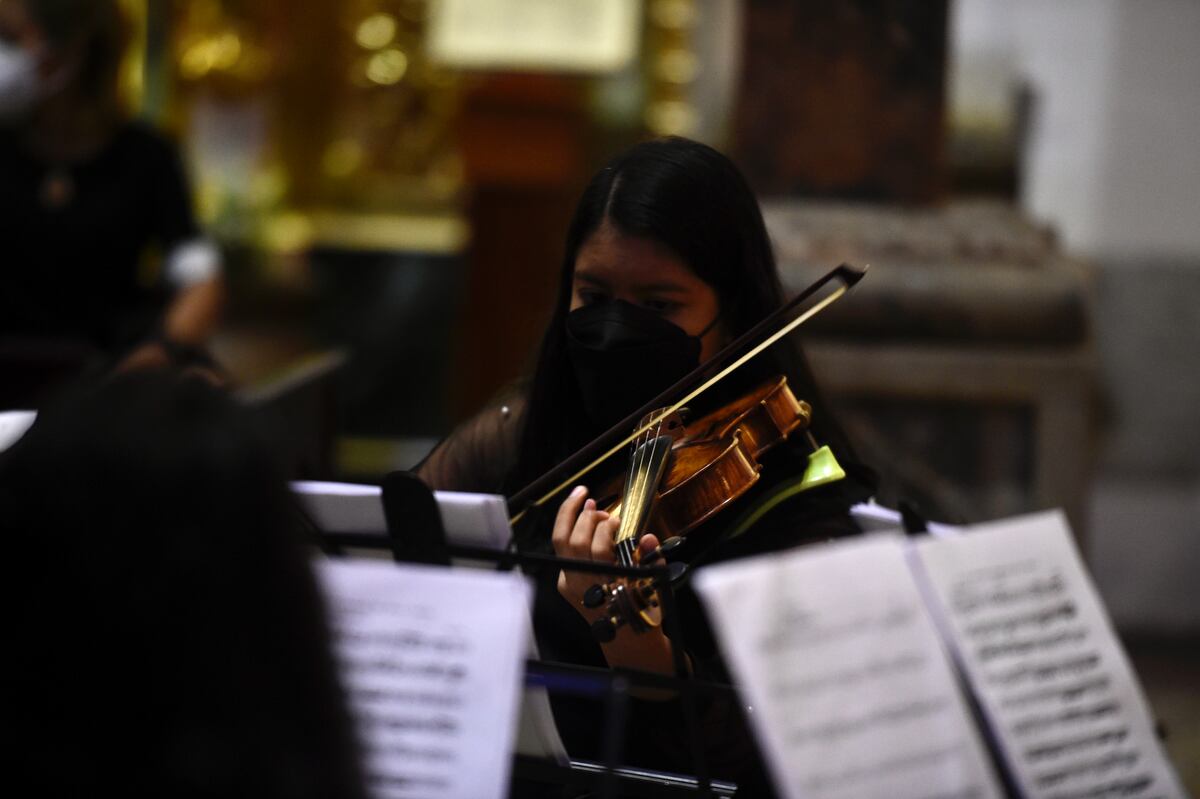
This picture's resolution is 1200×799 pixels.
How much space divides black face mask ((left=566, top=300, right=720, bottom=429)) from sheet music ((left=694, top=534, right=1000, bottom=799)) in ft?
2.12

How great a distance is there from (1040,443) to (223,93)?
4.14m

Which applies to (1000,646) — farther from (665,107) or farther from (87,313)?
(665,107)

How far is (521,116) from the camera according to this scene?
17.9 feet

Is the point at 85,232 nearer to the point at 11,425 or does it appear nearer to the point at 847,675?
the point at 11,425

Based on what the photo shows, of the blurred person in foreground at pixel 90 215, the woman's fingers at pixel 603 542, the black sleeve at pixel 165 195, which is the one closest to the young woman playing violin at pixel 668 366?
the woman's fingers at pixel 603 542

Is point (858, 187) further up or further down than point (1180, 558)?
further up

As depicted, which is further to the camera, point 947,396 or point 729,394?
point 947,396

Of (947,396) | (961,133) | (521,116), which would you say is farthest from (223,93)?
(947,396)

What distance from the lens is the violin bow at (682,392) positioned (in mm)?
1690

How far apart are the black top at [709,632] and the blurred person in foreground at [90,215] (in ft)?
6.00

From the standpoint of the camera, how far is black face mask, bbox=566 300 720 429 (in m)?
1.74

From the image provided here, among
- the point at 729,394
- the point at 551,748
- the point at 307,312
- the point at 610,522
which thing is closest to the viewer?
the point at 551,748

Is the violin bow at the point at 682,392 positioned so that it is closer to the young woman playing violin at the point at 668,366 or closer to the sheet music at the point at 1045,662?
the young woman playing violin at the point at 668,366

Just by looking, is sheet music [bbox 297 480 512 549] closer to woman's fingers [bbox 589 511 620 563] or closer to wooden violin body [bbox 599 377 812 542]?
woman's fingers [bbox 589 511 620 563]
